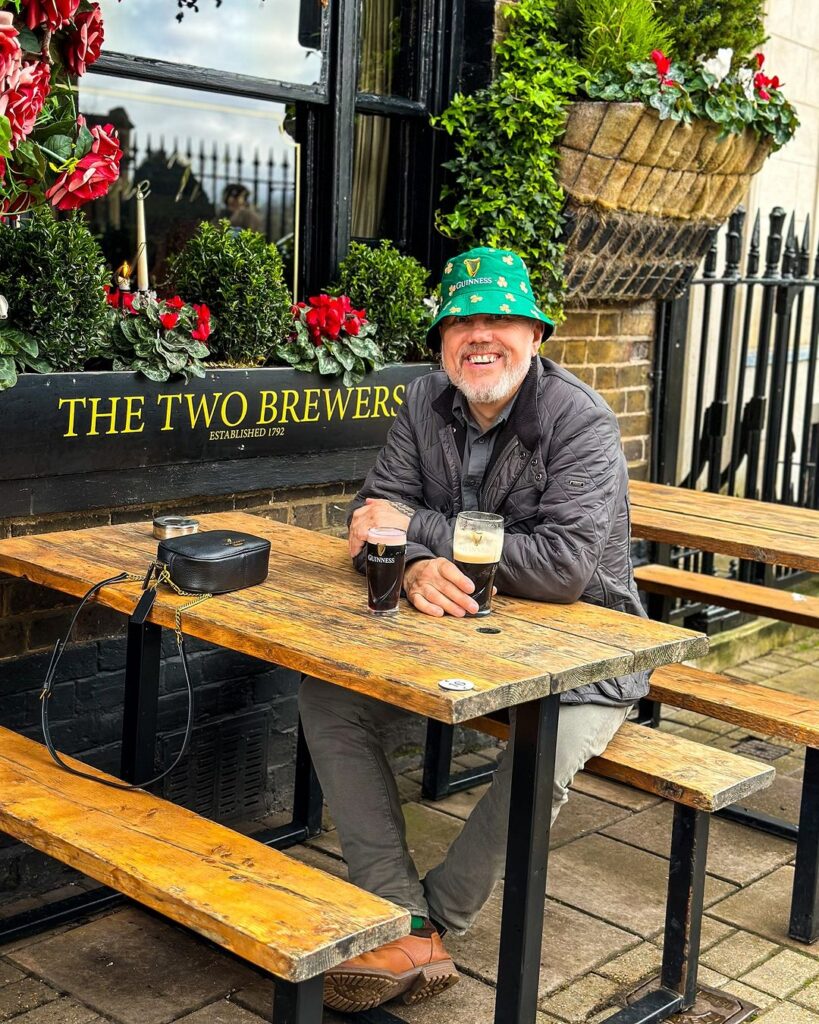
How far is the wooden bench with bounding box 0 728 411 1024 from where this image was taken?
2.01 metres

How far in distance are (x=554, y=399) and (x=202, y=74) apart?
1.53 meters

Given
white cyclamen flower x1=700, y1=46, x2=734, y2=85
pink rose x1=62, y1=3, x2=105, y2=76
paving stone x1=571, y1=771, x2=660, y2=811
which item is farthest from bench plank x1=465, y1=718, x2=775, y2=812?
white cyclamen flower x1=700, y1=46, x2=734, y2=85

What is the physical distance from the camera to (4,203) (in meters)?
2.97

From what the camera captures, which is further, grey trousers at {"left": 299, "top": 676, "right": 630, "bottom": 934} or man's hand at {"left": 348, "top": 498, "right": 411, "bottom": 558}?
man's hand at {"left": 348, "top": 498, "right": 411, "bottom": 558}

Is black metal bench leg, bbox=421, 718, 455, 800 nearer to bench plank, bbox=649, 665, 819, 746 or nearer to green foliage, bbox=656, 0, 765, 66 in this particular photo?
bench plank, bbox=649, 665, 819, 746

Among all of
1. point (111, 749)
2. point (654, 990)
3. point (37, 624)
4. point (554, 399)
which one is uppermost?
point (554, 399)

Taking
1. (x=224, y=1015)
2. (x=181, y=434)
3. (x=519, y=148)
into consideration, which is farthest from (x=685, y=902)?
(x=519, y=148)

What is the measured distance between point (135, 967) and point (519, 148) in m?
2.59

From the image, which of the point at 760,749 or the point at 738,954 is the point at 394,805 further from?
the point at 760,749

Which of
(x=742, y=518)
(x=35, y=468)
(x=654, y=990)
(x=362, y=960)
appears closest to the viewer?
(x=362, y=960)

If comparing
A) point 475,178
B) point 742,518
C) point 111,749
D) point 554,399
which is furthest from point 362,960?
point 475,178

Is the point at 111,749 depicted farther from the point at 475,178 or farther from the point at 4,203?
the point at 475,178

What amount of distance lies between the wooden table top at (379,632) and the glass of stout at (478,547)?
9 centimetres

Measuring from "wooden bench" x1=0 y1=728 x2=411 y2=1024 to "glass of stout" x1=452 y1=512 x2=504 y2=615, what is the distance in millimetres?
682
